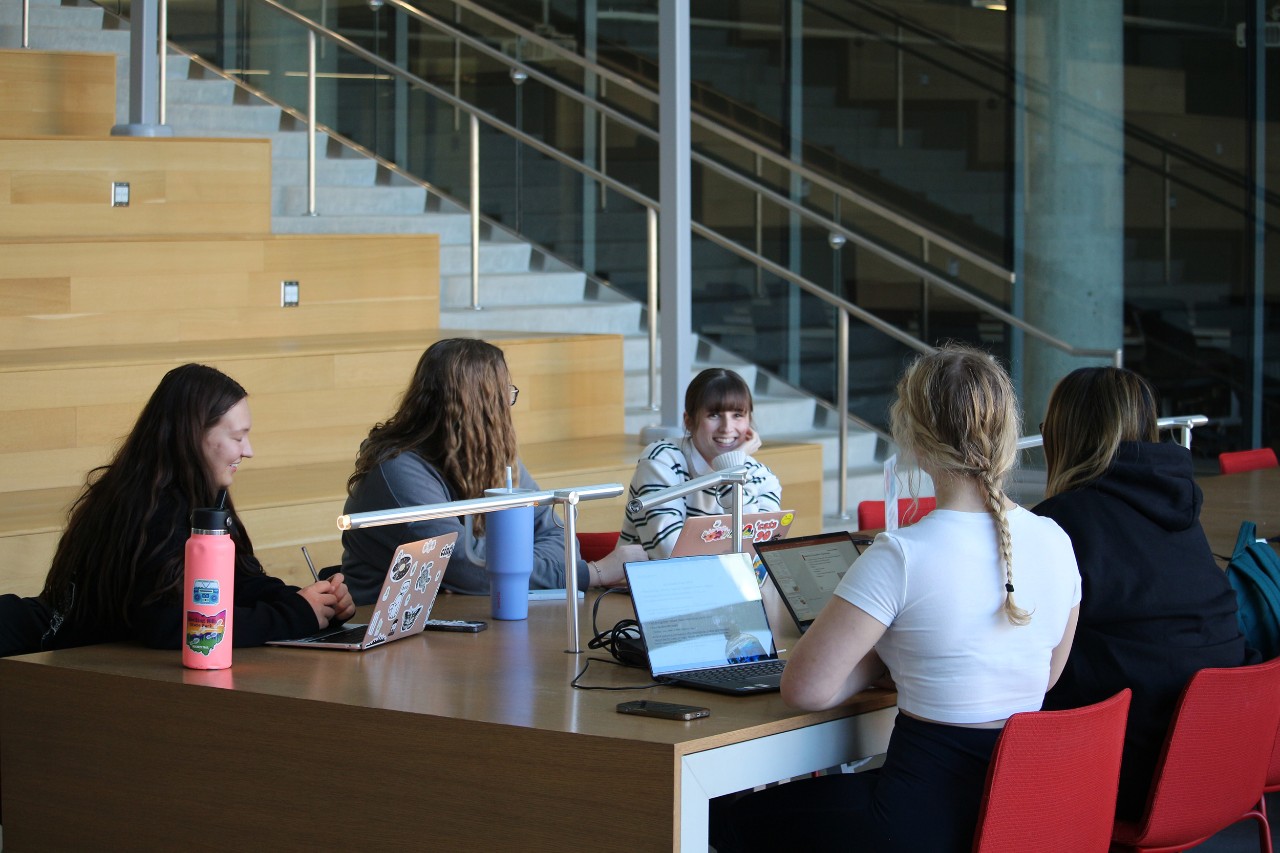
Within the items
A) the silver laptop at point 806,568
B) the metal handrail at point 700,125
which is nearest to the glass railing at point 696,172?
the metal handrail at point 700,125

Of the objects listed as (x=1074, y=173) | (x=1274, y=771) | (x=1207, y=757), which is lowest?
(x=1274, y=771)

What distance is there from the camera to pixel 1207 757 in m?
2.68

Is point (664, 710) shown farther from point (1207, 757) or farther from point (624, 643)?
point (1207, 757)

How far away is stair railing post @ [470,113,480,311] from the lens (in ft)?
22.1

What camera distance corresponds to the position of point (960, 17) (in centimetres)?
767

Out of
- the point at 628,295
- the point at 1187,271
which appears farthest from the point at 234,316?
the point at 1187,271

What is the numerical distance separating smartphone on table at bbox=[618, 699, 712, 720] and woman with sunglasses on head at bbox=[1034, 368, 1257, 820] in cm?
75

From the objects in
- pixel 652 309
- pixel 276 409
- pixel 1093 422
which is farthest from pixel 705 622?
pixel 652 309

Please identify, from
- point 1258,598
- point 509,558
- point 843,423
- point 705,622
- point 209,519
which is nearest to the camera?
point 209,519

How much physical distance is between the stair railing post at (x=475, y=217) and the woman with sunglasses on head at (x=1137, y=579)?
13.8 ft

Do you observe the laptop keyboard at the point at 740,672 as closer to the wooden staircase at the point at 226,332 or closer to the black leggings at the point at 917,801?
the black leggings at the point at 917,801

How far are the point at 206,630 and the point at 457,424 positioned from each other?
36.1 inches

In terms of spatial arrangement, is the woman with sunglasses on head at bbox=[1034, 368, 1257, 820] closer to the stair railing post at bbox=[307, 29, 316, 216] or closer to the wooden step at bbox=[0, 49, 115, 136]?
the stair railing post at bbox=[307, 29, 316, 216]

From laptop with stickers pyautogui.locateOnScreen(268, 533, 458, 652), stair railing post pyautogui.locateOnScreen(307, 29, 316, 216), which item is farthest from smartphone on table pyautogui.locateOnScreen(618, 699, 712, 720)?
stair railing post pyautogui.locateOnScreen(307, 29, 316, 216)
